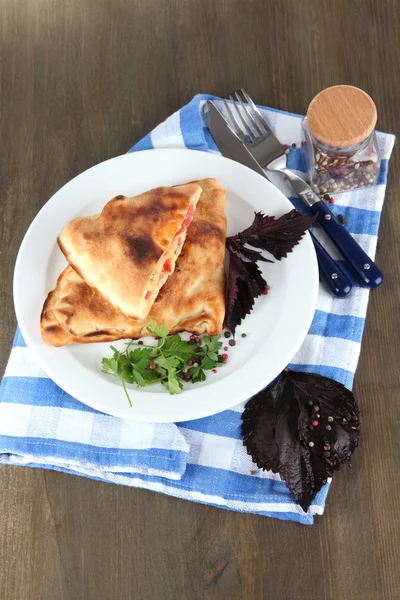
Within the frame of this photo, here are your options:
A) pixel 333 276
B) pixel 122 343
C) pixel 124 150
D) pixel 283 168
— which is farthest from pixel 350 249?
pixel 124 150

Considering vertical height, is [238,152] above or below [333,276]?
above

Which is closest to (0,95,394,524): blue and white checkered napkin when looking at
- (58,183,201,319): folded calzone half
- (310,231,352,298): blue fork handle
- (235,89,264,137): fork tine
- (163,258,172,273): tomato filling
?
(310,231,352,298): blue fork handle

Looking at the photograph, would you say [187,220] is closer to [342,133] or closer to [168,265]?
[168,265]

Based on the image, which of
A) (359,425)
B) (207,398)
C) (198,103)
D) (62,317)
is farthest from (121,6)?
(359,425)

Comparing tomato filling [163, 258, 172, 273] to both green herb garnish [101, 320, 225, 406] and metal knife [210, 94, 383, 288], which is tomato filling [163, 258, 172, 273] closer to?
green herb garnish [101, 320, 225, 406]

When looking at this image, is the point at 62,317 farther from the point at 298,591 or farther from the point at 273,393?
the point at 298,591

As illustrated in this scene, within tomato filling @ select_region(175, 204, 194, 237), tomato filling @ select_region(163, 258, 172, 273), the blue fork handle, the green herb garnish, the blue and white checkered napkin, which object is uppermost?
tomato filling @ select_region(175, 204, 194, 237)
